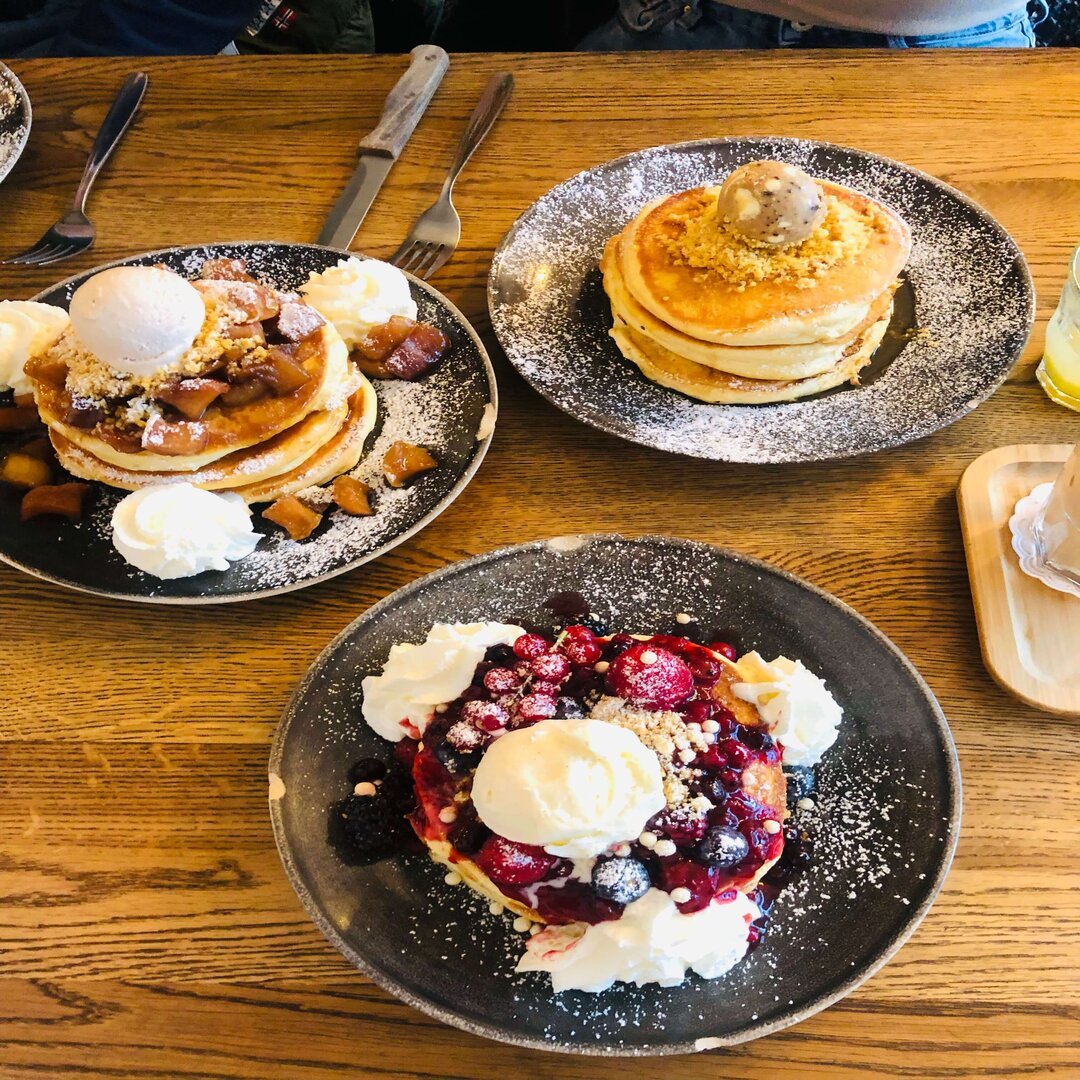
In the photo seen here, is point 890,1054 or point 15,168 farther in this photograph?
point 15,168

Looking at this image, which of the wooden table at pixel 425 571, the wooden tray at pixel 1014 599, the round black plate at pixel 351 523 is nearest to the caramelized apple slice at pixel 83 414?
the round black plate at pixel 351 523

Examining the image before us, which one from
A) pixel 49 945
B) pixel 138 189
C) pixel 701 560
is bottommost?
pixel 49 945

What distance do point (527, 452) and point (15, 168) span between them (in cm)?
130

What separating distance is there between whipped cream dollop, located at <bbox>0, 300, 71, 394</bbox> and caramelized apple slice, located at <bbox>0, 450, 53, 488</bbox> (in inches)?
5.6

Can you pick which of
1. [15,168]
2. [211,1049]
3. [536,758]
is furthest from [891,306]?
[15,168]

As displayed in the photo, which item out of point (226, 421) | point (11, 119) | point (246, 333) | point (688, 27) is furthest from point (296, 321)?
point (688, 27)

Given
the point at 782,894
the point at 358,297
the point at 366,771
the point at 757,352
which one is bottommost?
the point at 782,894

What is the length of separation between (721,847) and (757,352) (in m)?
0.74

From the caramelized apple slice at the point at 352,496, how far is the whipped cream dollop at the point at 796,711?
1.81 feet

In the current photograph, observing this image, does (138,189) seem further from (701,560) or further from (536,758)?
(536,758)

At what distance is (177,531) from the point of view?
1139mm

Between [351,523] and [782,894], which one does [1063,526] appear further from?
[351,523]

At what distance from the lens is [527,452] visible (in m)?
1.37

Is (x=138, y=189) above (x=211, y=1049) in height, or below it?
above
